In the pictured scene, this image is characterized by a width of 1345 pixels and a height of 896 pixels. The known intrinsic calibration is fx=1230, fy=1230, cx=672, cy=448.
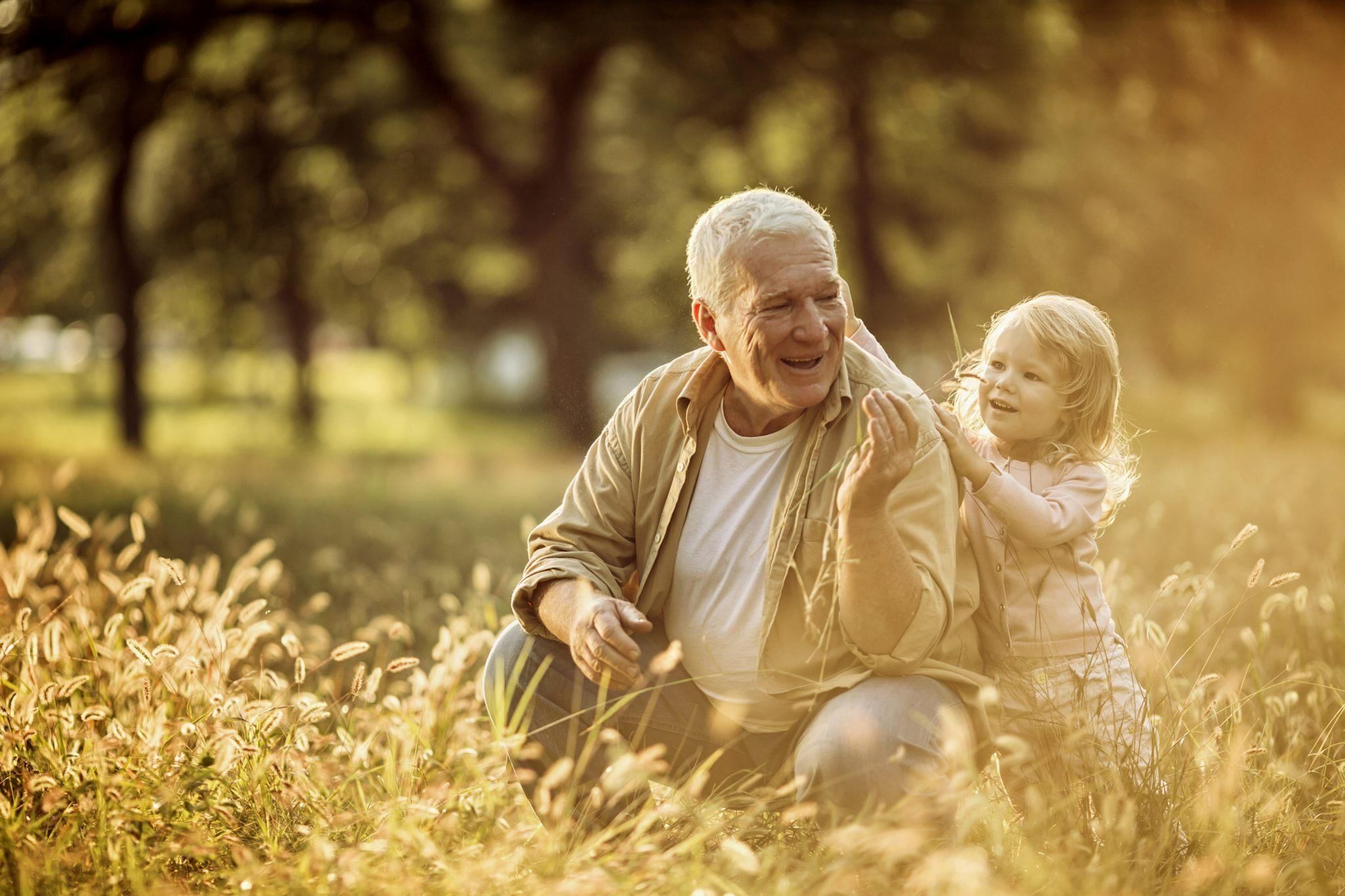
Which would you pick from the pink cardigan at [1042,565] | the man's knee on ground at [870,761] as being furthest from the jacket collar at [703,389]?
the man's knee on ground at [870,761]

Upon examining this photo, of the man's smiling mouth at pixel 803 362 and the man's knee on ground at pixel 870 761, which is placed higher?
the man's smiling mouth at pixel 803 362

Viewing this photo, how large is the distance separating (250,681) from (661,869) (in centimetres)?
167

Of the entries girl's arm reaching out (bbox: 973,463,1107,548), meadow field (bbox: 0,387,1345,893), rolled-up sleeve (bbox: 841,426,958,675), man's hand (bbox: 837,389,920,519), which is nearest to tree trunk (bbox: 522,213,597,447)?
meadow field (bbox: 0,387,1345,893)

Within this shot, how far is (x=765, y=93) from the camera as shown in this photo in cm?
1582

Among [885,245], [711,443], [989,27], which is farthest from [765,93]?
[711,443]

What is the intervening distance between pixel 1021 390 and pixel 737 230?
0.96 m

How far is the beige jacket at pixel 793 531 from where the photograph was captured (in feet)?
10.6

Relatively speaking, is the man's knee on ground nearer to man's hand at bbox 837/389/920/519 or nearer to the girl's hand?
man's hand at bbox 837/389/920/519

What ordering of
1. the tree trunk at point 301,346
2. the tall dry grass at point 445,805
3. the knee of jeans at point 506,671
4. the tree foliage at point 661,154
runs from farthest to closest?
the tree trunk at point 301,346 < the tree foliage at point 661,154 < the knee of jeans at point 506,671 < the tall dry grass at point 445,805

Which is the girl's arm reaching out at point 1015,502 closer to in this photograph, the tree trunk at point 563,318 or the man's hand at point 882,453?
the man's hand at point 882,453

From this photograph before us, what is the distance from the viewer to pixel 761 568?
3498 mm

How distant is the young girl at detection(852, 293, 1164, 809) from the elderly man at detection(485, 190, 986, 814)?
0.12 meters

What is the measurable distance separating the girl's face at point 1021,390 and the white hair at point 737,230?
62 cm

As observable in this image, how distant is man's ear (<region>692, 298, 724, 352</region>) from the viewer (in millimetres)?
3604
